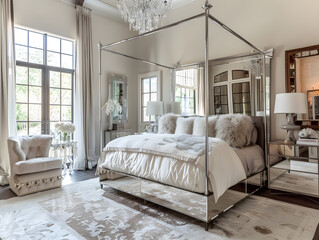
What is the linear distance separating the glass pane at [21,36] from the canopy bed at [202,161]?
253cm

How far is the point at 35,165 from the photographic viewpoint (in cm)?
328

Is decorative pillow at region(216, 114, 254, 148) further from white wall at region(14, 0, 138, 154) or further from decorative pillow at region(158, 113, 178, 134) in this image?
white wall at region(14, 0, 138, 154)

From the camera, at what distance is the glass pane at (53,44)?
4.56m

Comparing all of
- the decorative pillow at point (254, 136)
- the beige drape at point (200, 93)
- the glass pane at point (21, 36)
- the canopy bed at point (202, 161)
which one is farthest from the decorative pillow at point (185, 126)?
the glass pane at point (21, 36)

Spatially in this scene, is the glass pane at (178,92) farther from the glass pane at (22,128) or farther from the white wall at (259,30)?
the glass pane at (22,128)

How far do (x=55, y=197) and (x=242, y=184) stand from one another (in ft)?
8.41

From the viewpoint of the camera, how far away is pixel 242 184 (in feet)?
9.54

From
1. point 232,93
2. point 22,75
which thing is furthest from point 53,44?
point 232,93

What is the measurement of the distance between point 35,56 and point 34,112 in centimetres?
110

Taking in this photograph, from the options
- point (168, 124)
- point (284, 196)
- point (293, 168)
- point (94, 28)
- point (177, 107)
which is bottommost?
point (284, 196)

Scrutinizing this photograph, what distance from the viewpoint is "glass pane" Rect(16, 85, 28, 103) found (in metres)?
4.14

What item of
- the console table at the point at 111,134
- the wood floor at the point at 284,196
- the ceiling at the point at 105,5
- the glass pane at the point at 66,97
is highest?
the ceiling at the point at 105,5

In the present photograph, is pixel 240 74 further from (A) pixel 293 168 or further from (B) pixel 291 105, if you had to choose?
(A) pixel 293 168

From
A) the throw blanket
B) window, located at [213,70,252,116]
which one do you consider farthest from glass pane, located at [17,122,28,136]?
window, located at [213,70,252,116]
